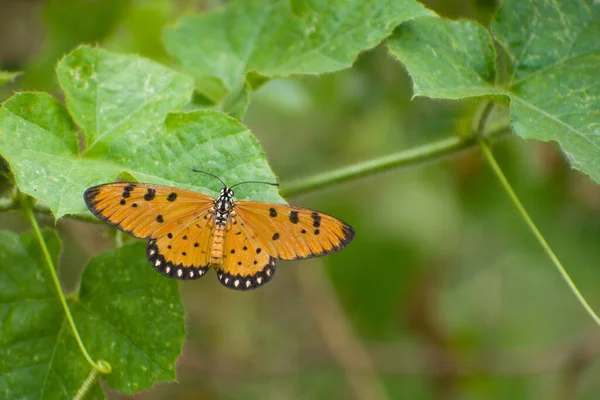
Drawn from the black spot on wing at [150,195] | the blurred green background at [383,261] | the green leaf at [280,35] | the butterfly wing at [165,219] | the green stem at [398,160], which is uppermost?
the green leaf at [280,35]

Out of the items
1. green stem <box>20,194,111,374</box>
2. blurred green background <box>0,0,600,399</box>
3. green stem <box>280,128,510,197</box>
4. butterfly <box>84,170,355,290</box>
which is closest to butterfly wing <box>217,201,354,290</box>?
butterfly <box>84,170,355,290</box>

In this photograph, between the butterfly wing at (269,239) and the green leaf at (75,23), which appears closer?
the butterfly wing at (269,239)

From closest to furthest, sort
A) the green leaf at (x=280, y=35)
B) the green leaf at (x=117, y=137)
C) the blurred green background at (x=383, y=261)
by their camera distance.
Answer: the green leaf at (x=117, y=137) < the green leaf at (x=280, y=35) < the blurred green background at (x=383, y=261)

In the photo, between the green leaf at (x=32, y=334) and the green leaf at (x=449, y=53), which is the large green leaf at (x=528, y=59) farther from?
the green leaf at (x=32, y=334)

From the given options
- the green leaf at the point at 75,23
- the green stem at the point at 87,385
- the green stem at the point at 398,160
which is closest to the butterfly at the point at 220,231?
the green stem at the point at 398,160

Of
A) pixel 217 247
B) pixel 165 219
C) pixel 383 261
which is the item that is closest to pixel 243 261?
pixel 217 247

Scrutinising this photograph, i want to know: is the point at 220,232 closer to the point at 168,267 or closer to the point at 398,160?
the point at 168,267

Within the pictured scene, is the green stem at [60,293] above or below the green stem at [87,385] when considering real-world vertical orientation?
above
